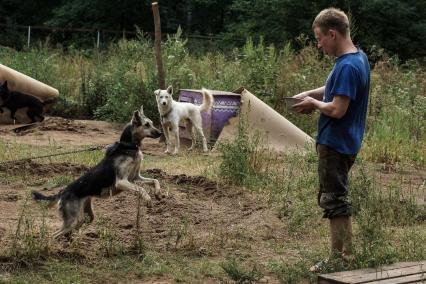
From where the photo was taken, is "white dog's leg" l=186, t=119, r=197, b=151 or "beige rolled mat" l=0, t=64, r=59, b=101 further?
"beige rolled mat" l=0, t=64, r=59, b=101

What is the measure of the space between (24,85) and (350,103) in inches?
491

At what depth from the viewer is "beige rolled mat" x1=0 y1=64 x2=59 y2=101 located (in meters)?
16.6

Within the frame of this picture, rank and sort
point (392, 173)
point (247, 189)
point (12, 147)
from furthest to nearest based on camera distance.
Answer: point (12, 147) → point (392, 173) → point (247, 189)

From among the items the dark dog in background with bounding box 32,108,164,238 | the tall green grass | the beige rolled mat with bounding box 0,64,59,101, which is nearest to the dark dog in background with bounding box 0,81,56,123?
the beige rolled mat with bounding box 0,64,59,101

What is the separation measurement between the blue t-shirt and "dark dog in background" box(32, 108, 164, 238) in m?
2.06

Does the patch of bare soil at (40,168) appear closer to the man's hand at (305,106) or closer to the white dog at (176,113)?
the white dog at (176,113)

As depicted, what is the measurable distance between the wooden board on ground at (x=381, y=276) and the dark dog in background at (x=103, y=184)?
2.26 meters

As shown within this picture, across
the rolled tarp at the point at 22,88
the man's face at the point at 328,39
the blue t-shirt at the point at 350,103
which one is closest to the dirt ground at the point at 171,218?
the blue t-shirt at the point at 350,103

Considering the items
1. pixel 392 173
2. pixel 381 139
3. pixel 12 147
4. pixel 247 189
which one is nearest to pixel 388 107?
pixel 381 139

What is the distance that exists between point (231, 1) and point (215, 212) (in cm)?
3573

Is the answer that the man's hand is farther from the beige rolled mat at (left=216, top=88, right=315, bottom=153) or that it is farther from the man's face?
the beige rolled mat at (left=216, top=88, right=315, bottom=153)

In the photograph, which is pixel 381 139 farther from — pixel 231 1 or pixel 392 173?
pixel 231 1

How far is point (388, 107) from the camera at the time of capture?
574 inches

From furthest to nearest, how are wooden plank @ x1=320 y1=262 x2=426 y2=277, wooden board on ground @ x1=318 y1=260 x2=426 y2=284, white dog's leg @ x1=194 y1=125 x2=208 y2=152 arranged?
white dog's leg @ x1=194 y1=125 x2=208 y2=152
wooden plank @ x1=320 y1=262 x2=426 y2=277
wooden board on ground @ x1=318 y1=260 x2=426 y2=284
